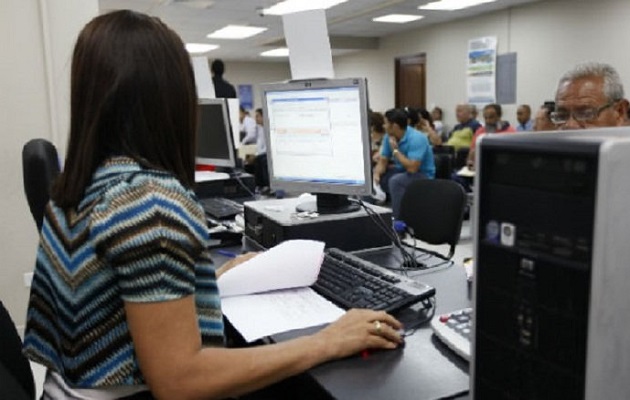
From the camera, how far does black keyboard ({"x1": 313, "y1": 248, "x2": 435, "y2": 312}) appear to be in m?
1.04

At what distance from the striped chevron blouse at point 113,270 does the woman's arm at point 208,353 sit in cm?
3

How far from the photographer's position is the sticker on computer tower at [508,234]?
583 mm

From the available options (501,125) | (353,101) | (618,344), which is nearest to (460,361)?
(618,344)

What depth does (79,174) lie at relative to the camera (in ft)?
2.71

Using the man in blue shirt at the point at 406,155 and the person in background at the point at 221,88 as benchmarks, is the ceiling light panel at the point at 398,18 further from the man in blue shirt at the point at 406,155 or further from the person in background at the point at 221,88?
the person in background at the point at 221,88

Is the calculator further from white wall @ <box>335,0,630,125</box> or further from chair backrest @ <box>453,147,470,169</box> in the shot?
chair backrest @ <box>453,147,470,169</box>

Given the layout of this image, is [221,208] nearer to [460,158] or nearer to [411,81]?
[460,158]

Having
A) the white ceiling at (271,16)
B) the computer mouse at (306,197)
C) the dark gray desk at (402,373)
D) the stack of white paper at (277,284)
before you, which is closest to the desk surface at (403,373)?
the dark gray desk at (402,373)

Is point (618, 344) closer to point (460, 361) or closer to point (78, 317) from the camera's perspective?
point (460, 361)

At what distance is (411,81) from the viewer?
385 inches

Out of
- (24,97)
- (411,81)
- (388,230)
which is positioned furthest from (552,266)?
(411,81)

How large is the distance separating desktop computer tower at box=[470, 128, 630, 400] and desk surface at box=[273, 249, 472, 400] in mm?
148

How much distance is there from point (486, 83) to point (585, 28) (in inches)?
61.4

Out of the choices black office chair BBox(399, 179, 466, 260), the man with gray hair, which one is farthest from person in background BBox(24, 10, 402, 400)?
black office chair BBox(399, 179, 466, 260)
